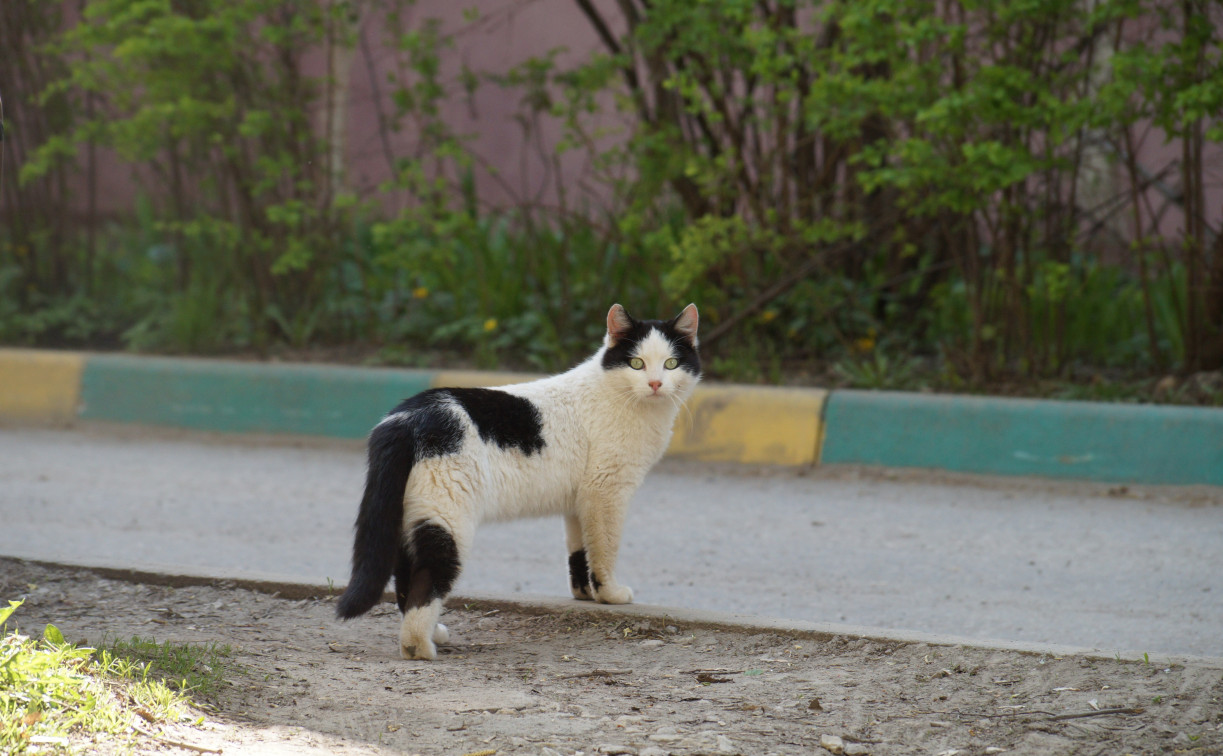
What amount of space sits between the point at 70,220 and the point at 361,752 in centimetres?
808

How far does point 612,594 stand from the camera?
12.4ft

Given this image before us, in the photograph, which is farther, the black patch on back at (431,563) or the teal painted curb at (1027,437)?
the teal painted curb at (1027,437)

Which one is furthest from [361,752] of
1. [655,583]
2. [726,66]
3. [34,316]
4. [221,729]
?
[34,316]

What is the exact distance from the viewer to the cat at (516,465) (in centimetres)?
320

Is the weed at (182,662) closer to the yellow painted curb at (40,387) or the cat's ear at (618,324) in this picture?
the cat's ear at (618,324)

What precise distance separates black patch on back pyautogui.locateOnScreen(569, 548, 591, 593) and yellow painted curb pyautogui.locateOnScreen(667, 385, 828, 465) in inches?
111

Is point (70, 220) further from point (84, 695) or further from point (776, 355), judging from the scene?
point (84, 695)

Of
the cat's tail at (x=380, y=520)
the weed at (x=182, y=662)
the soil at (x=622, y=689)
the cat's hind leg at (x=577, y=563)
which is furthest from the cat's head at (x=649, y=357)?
the weed at (x=182, y=662)

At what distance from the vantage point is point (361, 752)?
2.51 m

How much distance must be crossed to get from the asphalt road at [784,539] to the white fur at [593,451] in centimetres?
52

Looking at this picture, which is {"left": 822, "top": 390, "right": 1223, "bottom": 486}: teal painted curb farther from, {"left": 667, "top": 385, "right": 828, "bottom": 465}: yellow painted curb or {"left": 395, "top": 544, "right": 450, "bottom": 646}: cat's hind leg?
{"left": 395, "top": 544, "right": 450, "bottom": 646}: cat's hind leg

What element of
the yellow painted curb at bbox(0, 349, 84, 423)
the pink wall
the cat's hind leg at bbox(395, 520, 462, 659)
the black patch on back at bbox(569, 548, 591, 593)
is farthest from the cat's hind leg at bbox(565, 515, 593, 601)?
the pink wall

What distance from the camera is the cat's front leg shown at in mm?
3770

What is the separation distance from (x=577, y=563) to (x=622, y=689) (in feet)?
2.93
